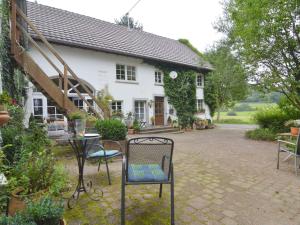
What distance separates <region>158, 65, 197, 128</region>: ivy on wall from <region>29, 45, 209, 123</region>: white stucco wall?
705 millimetres

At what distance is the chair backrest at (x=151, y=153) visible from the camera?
2691 mm

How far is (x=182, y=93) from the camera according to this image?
15703 millimetres

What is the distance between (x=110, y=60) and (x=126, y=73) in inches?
51.5

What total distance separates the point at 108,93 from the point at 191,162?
748cm

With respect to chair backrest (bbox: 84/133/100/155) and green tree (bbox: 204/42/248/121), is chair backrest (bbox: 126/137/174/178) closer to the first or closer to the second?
chair backrest (bbox: 84/133/100/155)

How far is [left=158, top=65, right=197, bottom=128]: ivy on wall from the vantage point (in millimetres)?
15281

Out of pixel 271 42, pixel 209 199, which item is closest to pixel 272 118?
pixel 271 42

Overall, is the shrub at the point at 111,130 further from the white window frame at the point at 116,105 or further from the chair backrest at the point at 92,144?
the white window frame at the point at 116,105

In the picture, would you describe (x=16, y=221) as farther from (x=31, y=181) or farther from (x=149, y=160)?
(x=149, y=160)

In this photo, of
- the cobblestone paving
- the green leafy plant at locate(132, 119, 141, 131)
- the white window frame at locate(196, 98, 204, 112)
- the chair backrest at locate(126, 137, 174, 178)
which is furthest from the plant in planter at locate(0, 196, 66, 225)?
the white window frame at locate(196, 98, 204, 112)

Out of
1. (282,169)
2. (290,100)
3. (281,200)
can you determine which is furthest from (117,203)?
(290,100)

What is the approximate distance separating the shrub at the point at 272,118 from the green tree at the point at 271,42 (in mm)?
898

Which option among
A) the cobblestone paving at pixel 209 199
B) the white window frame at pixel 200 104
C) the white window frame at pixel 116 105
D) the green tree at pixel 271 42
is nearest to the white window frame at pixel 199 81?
the white window frame at pixel 200 104

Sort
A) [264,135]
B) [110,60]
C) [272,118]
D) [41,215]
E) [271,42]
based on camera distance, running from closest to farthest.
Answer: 1. [41,215]
2. [271,42]
3. [264,135]
4. [272,118]
5. [110,60]
